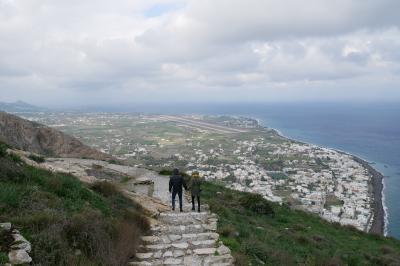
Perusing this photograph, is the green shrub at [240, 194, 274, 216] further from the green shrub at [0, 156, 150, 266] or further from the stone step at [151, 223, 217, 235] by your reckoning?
the green shrub at [0, 156, 150, 266]

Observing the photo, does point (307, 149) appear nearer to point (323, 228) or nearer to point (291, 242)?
point (323, 228)

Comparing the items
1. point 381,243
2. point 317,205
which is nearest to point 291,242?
point 381,243

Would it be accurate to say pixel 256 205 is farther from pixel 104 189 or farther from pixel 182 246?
pixel 182 246

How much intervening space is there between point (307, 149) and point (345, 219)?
183ft

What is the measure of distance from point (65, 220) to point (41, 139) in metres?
26.3

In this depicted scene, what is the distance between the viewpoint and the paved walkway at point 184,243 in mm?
8797

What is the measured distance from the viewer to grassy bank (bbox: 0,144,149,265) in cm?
702

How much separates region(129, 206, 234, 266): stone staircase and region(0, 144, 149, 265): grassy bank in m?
0.41

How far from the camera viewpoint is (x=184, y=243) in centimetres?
998

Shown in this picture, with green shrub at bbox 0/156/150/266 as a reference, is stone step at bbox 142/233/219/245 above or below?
below

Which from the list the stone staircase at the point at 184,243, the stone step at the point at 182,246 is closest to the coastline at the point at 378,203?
the stone staircase at the point at 184,243

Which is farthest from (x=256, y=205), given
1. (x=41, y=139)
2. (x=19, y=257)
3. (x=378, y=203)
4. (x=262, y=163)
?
(x=262, y=163)

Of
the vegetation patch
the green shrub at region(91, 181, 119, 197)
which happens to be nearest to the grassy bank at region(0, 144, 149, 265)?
the green shrub at region(91, 181, 119, 197)

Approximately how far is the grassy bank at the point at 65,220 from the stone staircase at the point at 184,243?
16.3 inches
